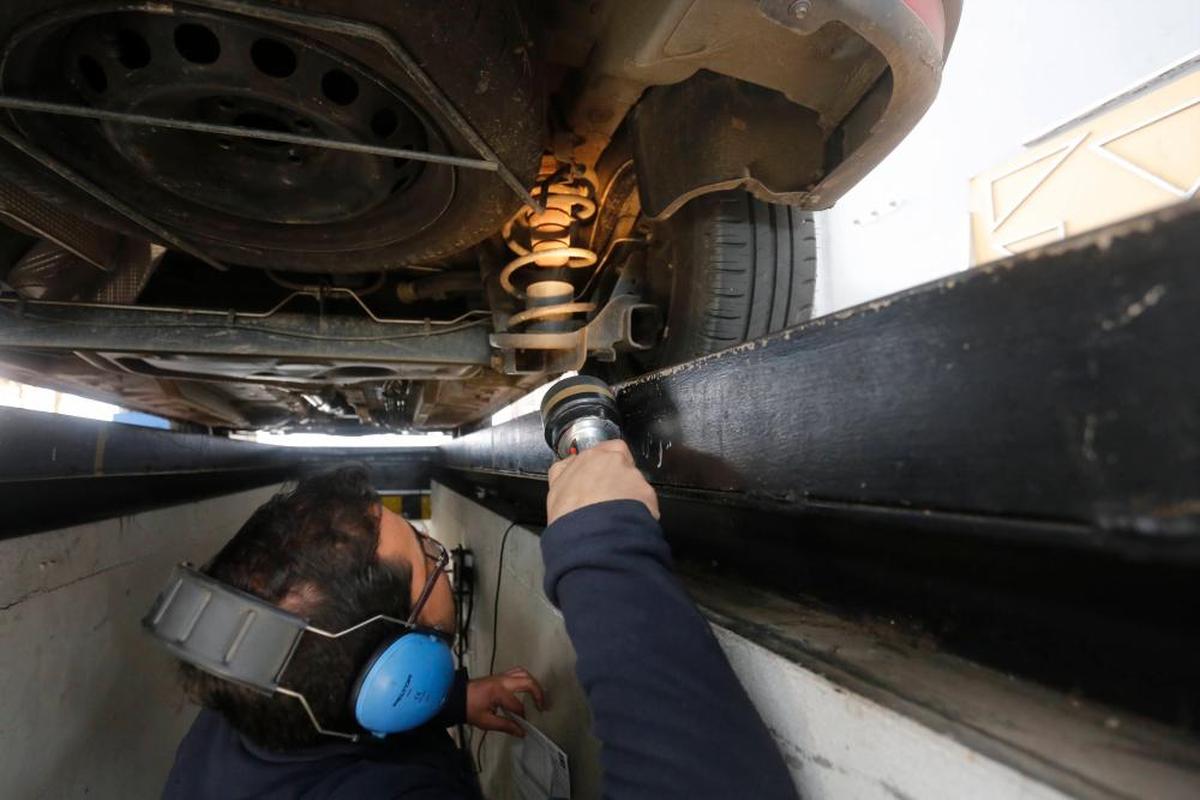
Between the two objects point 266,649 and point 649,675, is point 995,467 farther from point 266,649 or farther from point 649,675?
point 266,649

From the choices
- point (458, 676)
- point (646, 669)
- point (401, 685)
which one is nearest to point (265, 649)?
point (401, 685)

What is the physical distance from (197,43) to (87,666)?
1.41 metres

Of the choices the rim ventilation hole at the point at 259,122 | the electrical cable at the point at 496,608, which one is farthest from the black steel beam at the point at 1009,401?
the electrical cable at the point at 496,608

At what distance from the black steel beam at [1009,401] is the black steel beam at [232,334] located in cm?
91

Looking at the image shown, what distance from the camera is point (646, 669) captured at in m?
0.45

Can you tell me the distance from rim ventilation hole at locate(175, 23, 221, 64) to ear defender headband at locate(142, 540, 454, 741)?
2.31 ft

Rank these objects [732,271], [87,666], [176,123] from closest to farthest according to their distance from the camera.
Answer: [176,123] < [732,271] < [87,666]

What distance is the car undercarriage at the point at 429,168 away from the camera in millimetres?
659

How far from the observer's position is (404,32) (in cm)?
60

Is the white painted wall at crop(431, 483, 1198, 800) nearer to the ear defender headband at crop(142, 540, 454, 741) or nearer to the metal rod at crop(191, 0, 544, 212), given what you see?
the ear defender headband at crop(142, 540, 454, 741)

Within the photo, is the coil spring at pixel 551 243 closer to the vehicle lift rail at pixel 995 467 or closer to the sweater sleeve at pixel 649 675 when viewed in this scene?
the vehicle lift rail at pixel 995 467

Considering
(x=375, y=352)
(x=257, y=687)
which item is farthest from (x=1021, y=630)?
(x=375, y=352)

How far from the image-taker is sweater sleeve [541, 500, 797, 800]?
0.42m

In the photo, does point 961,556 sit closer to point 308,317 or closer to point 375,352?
point 375,352
